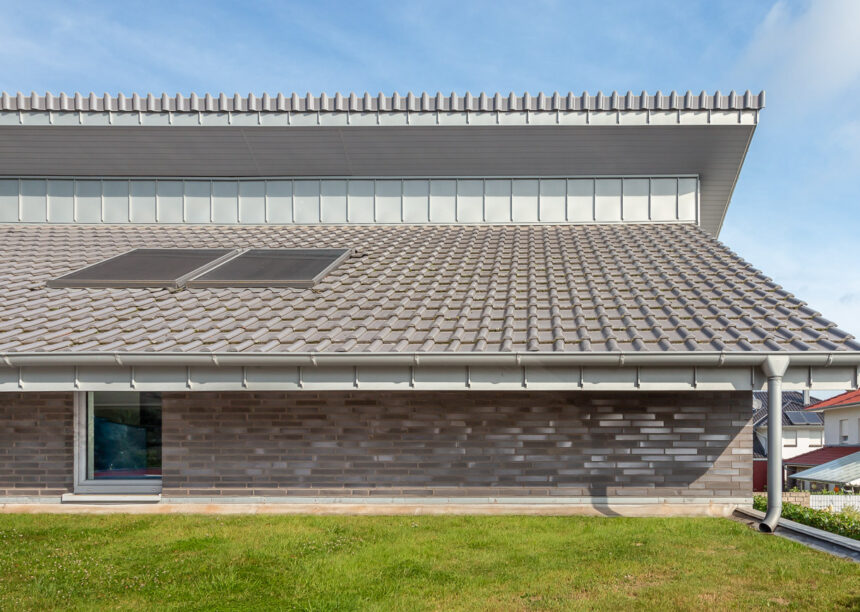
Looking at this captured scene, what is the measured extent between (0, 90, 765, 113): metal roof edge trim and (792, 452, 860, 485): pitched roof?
23261 mm

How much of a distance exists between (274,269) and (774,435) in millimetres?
7081

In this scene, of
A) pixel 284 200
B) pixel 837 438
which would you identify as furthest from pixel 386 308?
pixel 837 438

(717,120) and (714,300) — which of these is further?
(717,120)

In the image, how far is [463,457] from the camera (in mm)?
7719

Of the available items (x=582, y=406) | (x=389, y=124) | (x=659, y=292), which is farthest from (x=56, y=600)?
(x=389, y=124)

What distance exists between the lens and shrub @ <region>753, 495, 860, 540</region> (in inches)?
251

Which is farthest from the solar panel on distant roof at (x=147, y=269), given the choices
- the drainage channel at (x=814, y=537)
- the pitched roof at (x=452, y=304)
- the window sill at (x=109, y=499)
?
the drainage channel at (x=814, y=537)

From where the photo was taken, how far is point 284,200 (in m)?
12.5

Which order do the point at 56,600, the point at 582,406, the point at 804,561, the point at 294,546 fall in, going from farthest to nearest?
the point at 582,406, the point at 294,546, the point at 804,561, the point at 56,600

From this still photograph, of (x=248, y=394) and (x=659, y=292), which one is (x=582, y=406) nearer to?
(x=659, y=292)

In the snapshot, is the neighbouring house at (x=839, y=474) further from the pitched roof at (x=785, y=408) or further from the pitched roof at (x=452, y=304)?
the pitched roof at (x=452, y=304)

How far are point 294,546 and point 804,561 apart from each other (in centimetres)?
482

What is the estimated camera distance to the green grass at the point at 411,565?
4773mm

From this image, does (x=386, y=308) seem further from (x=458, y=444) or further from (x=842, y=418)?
(x=842, y=418)
